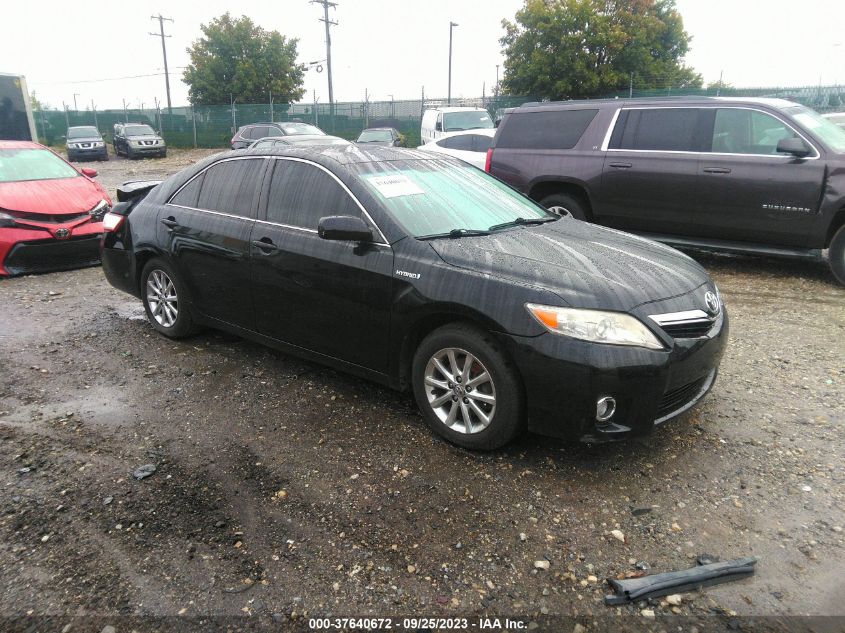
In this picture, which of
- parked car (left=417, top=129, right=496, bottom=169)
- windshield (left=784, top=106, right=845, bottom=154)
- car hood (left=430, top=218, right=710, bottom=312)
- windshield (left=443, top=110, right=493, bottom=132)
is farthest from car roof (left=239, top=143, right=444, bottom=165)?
windshield (left=443, top=110, right=493, bottom=132)

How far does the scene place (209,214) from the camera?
4.71 metres

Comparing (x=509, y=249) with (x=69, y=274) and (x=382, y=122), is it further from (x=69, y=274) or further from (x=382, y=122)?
(x=382, y=122)

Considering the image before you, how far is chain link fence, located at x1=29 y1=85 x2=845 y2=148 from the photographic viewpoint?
96.7ft

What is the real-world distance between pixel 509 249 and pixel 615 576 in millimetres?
1786

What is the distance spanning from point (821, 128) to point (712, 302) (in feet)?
15.1

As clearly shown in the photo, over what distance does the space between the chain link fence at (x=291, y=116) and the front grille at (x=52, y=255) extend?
2145cm

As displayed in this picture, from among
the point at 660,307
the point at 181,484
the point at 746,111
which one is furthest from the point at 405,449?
the point at 746,111

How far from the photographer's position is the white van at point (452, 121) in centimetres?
1800

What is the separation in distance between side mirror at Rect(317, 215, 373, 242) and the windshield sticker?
12.9 inches

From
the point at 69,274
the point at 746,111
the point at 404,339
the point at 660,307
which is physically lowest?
the point at 69,274

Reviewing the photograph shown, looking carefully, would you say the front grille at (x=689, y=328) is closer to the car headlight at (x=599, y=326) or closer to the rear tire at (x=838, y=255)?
the car headlight at (x=599, y=326)

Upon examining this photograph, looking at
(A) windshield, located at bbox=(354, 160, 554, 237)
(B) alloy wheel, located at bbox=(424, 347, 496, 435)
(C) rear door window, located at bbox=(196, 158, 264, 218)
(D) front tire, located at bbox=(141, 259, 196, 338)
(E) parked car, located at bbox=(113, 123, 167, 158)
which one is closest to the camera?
(B) alloy wheel, located at bbox=(424, 347, 496, 435)

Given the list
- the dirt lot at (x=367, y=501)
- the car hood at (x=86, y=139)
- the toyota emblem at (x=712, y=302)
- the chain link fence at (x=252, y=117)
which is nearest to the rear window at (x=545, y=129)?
the dirt lot at (x=367, y=501)

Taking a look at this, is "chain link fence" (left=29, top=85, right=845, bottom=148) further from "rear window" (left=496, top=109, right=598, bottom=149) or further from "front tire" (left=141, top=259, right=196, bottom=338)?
"front tire" (left=141, top=259, right=196, bottom=338)
